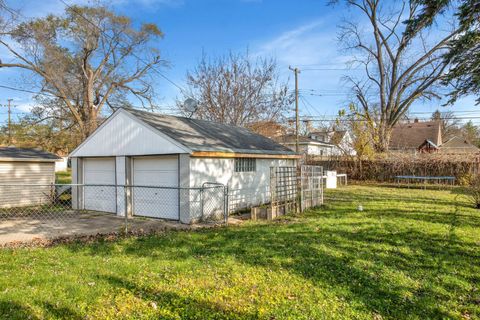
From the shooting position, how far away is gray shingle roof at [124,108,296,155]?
10.1 meters

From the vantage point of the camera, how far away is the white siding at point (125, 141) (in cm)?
998

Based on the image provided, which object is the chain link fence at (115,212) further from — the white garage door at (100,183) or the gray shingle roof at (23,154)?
the gray shingle roof at (23,154)

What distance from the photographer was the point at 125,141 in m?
11.0

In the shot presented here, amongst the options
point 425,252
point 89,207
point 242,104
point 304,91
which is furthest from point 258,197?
point 304,91

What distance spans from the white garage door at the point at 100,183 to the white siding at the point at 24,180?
2311mm

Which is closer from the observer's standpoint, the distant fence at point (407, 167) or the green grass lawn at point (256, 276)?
the green grass lawn at point (256, 276)

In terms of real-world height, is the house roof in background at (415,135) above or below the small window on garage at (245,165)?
above

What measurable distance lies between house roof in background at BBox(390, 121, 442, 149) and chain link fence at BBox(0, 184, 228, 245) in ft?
120

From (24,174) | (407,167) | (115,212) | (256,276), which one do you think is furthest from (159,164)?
(407,167)

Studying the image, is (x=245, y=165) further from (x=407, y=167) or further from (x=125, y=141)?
(x=407, y=167)

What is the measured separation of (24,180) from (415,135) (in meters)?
43.2

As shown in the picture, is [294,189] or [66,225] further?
[294,189]

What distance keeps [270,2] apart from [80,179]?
11.6 m

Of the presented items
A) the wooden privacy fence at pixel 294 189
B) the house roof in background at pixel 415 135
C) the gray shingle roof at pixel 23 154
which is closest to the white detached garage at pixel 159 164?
the wooden privacy fence at pixel 294 189
